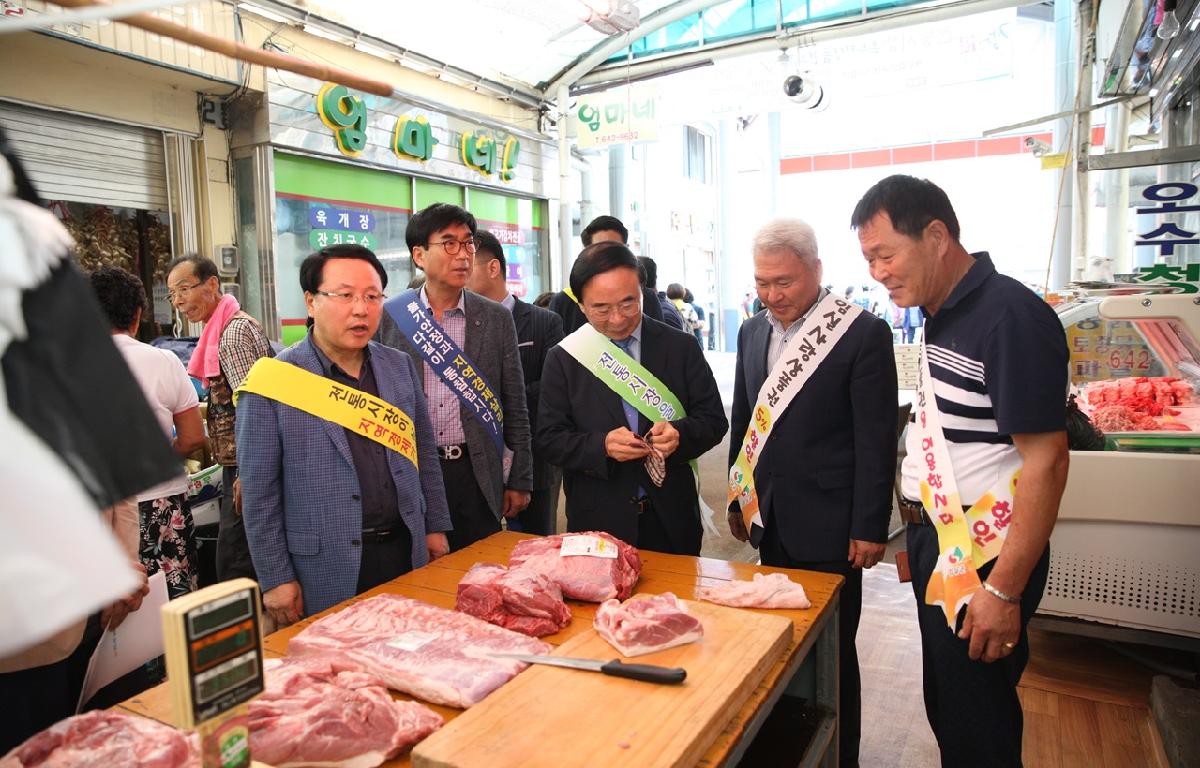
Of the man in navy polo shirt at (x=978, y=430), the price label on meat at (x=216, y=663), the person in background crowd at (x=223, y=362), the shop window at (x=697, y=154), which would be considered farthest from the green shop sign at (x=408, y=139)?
the shop window at (x=697, y=154)

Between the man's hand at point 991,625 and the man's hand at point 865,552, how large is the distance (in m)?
0.54

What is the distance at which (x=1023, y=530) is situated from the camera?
1780 mm

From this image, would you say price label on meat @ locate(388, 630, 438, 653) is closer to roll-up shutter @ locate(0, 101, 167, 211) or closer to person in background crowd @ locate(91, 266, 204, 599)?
person in background crowd @ locate(91, 266, 204, 599)

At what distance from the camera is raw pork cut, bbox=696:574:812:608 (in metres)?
1.82

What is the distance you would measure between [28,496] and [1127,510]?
3.78m

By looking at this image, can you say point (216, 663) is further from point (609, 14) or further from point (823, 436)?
point (609, 14)

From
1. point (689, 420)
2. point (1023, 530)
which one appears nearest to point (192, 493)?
point (689, 420)

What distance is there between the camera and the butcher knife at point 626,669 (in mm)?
1354

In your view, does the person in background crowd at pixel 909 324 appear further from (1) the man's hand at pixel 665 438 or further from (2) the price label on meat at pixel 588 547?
(2) the price label on meat at pixel 588 547

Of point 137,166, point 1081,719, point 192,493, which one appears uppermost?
point 137,166

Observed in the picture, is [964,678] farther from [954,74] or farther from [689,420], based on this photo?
[954,74]

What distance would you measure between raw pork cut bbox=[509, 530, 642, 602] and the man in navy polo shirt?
0.79 metres

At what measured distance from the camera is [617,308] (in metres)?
2.63

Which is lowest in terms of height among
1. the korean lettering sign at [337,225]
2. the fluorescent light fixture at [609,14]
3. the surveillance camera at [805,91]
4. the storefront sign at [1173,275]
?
the storefront sign at [1173,275]
